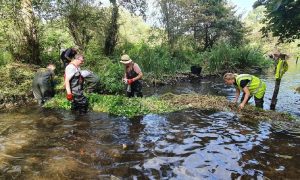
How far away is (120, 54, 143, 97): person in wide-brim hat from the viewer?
9.41 m

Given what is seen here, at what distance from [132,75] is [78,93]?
2557mm

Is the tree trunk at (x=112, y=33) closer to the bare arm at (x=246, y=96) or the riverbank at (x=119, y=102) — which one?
the riverbank at (x=119, y=102)

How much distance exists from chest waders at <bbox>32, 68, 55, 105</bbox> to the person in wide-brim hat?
97.5 inches

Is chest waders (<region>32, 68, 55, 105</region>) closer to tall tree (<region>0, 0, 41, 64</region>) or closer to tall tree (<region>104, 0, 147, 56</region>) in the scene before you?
tall tree (<region>0, 0, 41, 64</region>)

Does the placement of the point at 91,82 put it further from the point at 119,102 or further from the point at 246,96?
the point at 246,96

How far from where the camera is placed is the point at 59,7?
14.4 meters

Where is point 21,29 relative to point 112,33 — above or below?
below

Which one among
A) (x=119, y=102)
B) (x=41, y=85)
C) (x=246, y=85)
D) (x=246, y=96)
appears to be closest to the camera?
(x=246, y=96)

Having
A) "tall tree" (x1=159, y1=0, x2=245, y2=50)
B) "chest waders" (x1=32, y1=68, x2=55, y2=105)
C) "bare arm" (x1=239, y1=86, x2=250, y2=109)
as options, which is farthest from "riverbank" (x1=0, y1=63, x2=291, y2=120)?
"tall tree" (x1=159, y1=0, x2=245, y2=50)

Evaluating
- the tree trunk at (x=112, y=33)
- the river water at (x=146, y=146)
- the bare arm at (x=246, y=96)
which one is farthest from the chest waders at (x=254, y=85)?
the tree trunk at (x=112, y=33)

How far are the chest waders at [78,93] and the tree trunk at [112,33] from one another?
9.51 m

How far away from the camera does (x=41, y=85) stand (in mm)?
9672

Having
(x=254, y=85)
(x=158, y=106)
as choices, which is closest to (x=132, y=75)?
(x=158, y=106)

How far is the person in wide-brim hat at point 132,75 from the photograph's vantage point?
30.9 feet
